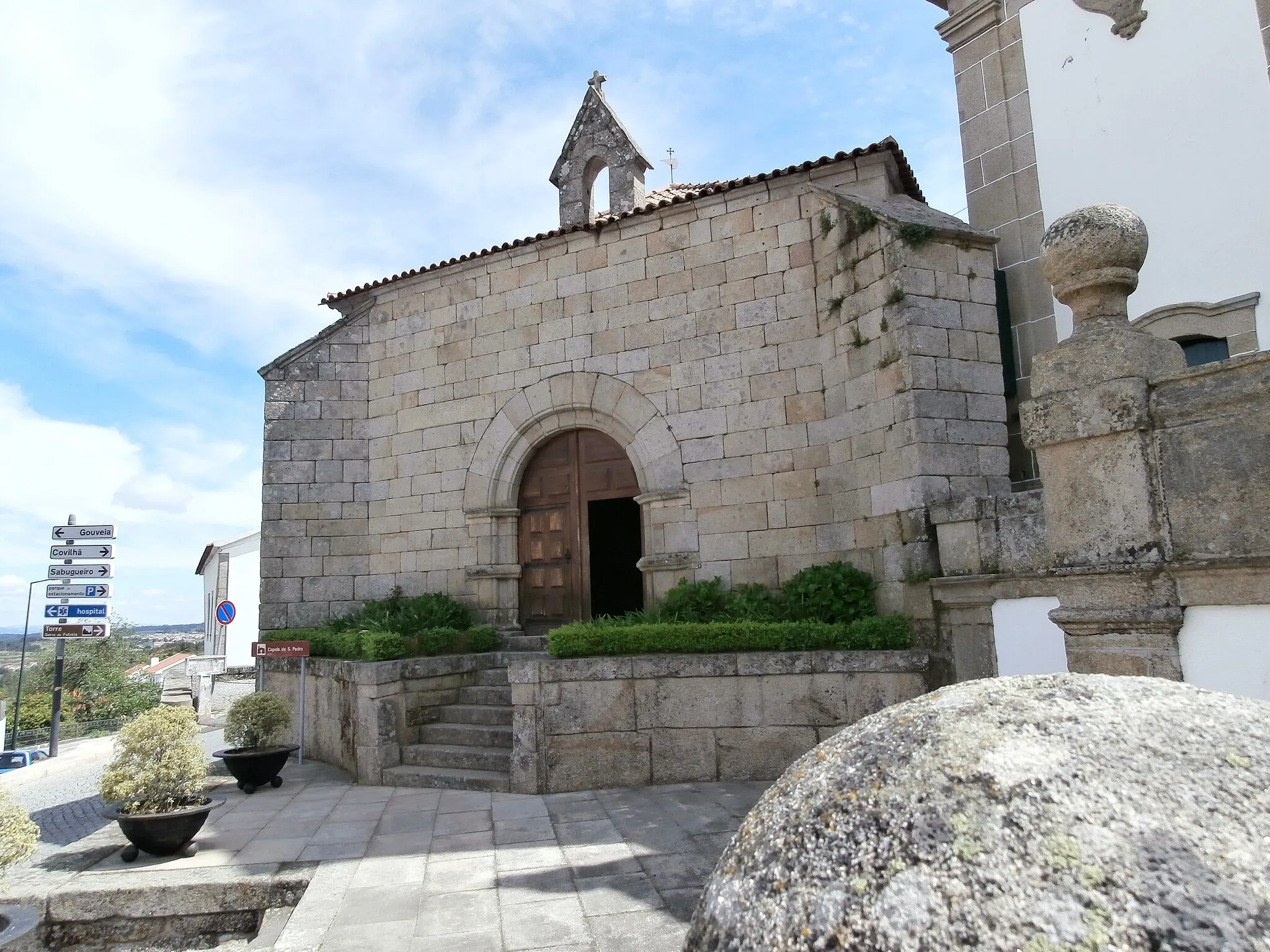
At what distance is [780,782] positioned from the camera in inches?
60.2

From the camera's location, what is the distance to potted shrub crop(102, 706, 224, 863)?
5.66 metres

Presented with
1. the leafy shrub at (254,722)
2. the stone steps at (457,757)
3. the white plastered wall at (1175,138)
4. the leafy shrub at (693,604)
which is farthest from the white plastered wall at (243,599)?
the white plastered wall at (1175,138)

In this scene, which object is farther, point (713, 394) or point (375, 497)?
point (375, 497)

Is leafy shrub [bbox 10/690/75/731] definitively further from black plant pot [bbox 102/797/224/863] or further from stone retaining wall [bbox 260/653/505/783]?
black plant pot [bbox 102/797/224/863]

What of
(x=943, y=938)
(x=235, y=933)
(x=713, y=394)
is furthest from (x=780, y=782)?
(x=713, y=394)

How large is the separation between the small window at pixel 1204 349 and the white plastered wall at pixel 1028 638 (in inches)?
114

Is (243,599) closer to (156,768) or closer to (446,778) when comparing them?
(446,778)

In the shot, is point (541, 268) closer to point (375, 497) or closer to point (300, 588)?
point (375, 497)

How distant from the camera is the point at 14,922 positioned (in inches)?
154

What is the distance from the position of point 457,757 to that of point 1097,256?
21.5 ft

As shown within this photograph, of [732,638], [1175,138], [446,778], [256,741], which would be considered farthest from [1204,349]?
[256,741]

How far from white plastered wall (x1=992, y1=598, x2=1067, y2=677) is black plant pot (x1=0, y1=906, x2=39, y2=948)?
5579 millimetres

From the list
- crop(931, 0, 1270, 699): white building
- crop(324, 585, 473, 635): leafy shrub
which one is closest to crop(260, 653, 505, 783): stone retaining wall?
Answer: crop(324, 585, 473, 635): leafy shrub

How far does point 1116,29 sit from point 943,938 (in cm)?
896
